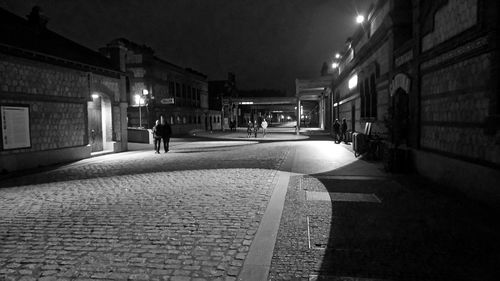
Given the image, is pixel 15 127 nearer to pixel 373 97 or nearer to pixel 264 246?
pixel 264 246

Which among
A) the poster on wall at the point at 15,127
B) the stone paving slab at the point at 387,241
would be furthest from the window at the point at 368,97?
the poster on wall at the point at 15,127

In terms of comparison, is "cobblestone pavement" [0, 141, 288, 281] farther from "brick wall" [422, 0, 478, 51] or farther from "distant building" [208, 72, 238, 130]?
"distant building" [208, 72, 238, 130]

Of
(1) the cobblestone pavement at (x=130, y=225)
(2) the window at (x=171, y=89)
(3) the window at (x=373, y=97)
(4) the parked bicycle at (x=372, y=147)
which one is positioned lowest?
(1) the cobblestone pavement at (x=130, y=225)

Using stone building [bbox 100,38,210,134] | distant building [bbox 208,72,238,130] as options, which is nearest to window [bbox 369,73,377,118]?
stone building [bbox 100,38,210,134]

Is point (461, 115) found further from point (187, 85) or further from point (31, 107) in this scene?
point (187, 85)

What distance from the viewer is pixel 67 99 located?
14.7m

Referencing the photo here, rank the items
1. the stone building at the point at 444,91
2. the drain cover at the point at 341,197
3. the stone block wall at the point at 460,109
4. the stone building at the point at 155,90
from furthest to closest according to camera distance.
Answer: the stone building at the point at 155,90 < the drain cover at the point at 341,197 < the stone block wall at the point at 460,109 < the stone building at the point at 444,91

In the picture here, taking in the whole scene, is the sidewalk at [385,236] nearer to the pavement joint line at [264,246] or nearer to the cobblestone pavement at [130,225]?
the pavement joint line at [264,246]

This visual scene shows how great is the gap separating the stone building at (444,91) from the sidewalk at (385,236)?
0.82 m

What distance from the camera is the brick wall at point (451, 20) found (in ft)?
23.6

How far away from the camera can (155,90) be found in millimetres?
37562

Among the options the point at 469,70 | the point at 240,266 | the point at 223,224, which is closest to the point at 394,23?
the point at 469,70

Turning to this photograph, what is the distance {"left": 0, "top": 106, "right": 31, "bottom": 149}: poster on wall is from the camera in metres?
11.8

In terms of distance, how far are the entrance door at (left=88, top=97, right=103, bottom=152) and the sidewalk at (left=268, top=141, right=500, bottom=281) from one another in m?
12.9
